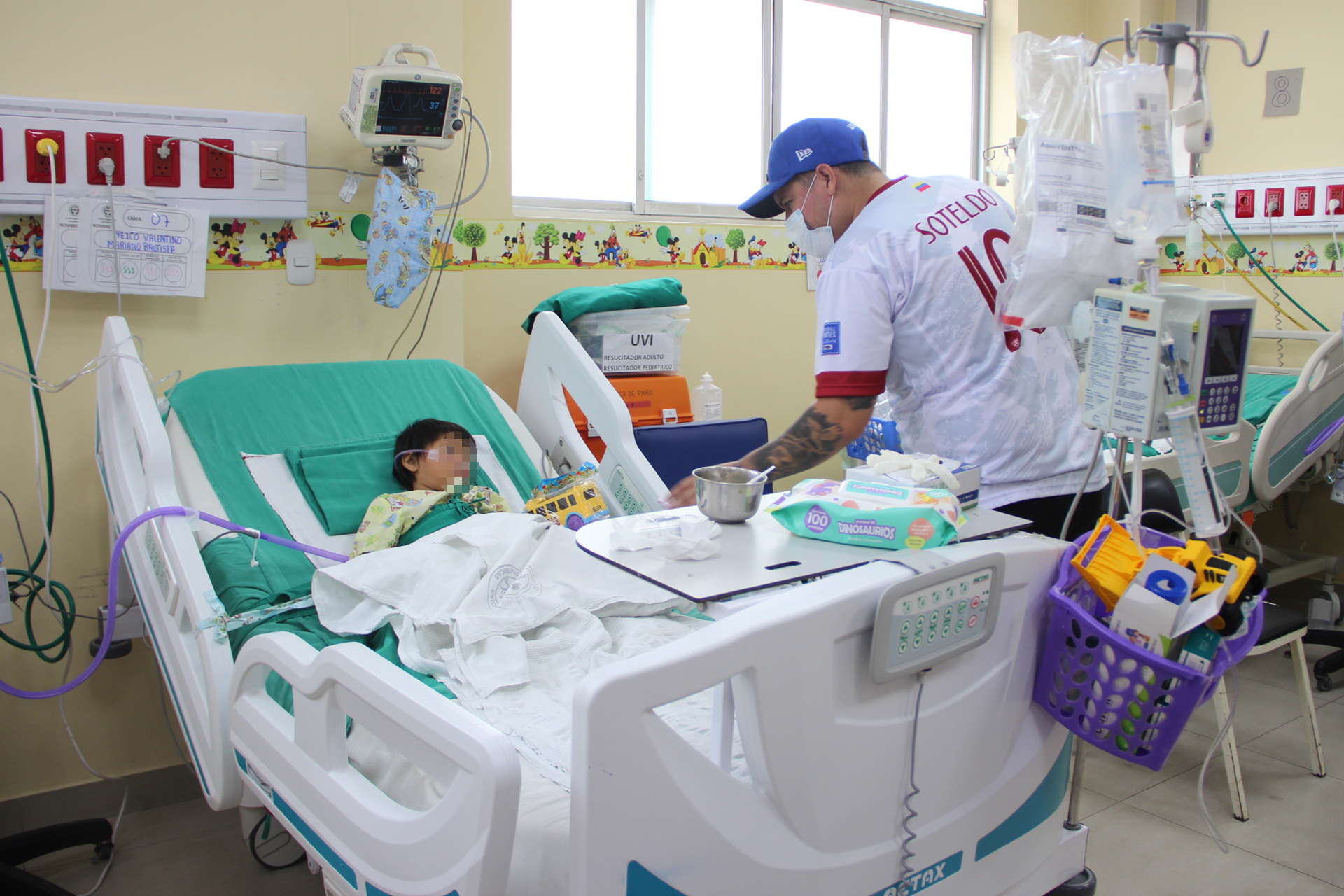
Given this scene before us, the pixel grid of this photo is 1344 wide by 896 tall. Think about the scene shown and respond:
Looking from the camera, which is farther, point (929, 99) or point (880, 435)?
point (929, 99)

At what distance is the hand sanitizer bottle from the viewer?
3.32 m

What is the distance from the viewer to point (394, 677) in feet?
3.95

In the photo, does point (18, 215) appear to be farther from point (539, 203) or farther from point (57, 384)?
point (539, 203)

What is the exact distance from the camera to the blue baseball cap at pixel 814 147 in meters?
1.98

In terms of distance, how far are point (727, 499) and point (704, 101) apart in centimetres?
290

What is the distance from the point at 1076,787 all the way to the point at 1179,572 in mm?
549

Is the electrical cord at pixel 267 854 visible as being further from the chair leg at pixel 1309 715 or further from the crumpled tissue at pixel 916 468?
the chair leg at pixel 1309 715

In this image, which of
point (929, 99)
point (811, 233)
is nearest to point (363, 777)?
point (811, 233)

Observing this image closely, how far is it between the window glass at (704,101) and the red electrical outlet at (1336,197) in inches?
93.2

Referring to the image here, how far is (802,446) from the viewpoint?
1.82 metres

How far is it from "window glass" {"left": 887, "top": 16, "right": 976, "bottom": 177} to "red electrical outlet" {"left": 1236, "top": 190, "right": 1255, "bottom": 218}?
3.93 ft

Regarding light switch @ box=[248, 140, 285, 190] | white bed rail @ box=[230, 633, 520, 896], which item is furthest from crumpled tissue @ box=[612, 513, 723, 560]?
light switch @ box=[248, 140, 285, 190]

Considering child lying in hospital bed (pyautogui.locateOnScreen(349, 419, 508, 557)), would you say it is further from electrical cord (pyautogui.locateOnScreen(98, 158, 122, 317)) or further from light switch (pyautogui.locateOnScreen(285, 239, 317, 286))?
electrical cord (pyautogui.locateOnScreen(98, 158, 122, 317))

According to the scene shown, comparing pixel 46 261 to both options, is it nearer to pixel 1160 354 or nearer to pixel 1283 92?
pixel 1160 354
